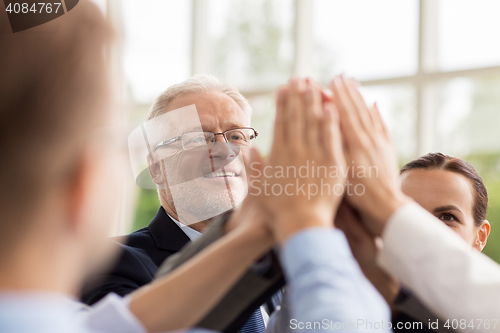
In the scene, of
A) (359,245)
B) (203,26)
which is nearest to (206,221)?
(359,245)

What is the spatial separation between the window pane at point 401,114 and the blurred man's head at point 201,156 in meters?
2.50

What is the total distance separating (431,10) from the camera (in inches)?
150

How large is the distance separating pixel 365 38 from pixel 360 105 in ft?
11.8

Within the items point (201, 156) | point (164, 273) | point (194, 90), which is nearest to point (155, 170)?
point (201, 156)

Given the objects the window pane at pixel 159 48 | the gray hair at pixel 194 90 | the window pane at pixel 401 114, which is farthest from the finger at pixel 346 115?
the window pane at pixel 159 48

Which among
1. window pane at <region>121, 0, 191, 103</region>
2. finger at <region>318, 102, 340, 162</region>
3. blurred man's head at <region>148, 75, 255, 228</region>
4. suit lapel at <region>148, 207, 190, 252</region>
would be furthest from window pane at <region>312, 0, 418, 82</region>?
finger at <region>318, 102, 340, 162</region>

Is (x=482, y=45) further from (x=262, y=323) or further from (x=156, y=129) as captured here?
(x=262, y=323)

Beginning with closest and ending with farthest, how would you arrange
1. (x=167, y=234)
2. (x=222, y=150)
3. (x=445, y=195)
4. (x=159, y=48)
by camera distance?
(x=445, y=195) < (x=167, y=234) < (x=222, y=150) < (x=159, y=48)

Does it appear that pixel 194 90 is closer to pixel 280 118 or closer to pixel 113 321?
pixel 280 118

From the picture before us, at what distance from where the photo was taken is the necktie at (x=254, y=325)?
41.1 inches

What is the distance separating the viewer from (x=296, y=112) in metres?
0.68

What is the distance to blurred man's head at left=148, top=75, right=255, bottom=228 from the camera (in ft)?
5.25

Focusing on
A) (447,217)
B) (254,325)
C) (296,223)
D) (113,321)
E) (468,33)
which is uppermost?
(468,33)

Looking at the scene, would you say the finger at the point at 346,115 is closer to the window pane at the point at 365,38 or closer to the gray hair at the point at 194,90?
the gray hair at the point at 194,90
